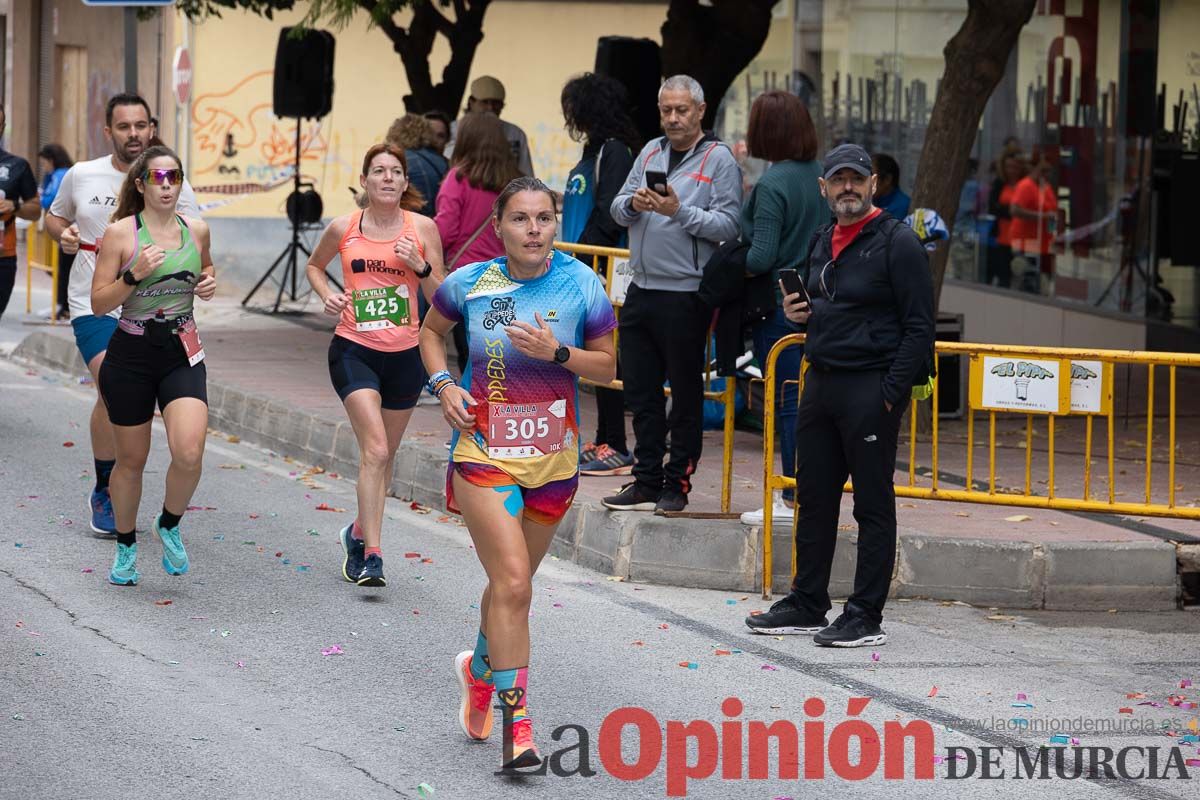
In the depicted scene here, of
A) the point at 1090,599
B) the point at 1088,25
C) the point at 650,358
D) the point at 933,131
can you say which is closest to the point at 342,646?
the point at 650,358

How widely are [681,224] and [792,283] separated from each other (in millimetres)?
1442

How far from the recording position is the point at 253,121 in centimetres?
2553

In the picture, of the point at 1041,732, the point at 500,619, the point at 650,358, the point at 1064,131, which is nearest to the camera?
the point at 500,619


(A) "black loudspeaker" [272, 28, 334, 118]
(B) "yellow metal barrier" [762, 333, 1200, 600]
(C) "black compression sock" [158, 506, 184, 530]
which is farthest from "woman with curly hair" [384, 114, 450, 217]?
(A) "black loudspeaker" [272, 28, 334, 118]

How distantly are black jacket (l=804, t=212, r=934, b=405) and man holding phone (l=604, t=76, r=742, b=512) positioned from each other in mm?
1571

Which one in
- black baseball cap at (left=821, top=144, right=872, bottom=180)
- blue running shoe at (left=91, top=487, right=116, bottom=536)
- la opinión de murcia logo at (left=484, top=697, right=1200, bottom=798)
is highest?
black baseball cap at (left=821, top=144, right=872, bottom=180)

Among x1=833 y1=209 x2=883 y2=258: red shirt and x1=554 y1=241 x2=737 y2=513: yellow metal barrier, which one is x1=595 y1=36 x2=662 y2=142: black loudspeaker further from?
x1=833 y1=209 x2=883 y2=258: red shirt

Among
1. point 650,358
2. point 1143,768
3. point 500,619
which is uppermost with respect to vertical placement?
point 650,358

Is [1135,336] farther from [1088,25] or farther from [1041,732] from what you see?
[1041,732]

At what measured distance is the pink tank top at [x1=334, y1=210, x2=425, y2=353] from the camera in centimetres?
840

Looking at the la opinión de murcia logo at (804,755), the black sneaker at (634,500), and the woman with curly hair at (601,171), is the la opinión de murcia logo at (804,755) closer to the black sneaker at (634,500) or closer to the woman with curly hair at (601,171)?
the black sneaker at (634,500)

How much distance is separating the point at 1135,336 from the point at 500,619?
40.9ft

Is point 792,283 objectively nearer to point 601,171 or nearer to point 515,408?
point 515,408

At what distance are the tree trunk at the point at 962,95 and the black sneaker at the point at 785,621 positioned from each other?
473cm
